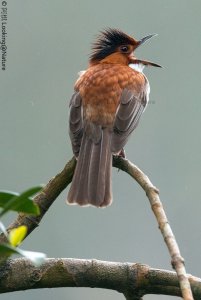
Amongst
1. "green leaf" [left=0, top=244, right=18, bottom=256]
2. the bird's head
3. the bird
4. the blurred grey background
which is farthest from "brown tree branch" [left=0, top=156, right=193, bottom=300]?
the blurred grey background

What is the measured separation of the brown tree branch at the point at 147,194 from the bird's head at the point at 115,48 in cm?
162

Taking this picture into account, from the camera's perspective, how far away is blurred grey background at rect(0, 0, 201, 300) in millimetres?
11445

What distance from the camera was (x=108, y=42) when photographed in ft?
20.0

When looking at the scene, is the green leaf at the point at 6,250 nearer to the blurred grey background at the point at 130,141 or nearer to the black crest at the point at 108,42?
the black crest at the point at 108,42

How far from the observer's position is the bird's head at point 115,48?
19.8 ft

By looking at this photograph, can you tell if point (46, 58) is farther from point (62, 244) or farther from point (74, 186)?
point (74, 186)

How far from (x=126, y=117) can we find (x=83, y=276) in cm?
184

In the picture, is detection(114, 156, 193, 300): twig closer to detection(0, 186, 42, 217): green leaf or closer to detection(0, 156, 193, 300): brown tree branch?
detection(0, 156, 193, 300): brown tree branch

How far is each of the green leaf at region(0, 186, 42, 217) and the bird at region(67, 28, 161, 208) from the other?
7.04ft

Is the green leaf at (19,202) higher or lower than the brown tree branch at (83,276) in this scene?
higher

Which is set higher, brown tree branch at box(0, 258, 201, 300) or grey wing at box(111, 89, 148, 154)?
grey wing at box(111, 89, 148, 154)

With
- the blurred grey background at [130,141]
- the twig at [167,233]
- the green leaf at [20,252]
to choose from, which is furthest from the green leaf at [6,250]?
the blurred grey background at [130,141]

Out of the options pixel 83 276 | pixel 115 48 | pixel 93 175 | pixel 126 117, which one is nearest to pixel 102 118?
pixel 126 117

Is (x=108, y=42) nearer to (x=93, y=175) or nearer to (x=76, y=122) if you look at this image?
(x=76, y=122)
